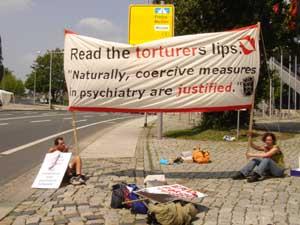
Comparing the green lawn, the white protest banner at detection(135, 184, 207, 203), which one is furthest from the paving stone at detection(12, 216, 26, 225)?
the green lawn

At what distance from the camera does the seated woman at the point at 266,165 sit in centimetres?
962

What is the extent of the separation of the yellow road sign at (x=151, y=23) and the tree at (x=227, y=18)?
2.84 metres

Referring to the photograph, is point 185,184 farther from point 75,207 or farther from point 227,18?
point 227,18

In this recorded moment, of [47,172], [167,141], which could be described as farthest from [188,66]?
[167,141]

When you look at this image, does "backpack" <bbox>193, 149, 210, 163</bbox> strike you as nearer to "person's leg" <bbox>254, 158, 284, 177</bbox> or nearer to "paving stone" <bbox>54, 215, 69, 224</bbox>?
"person's leg" <bbox>254, 158, 284, 177</bbox>

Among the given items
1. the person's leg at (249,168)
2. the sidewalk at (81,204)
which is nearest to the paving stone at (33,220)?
the sidewalk at (81,204)

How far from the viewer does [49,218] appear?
7156 millimetres

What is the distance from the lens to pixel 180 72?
9836 mm

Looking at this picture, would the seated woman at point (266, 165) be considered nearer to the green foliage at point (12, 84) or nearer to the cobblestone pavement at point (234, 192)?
the cobblestone pavement at point (234, 192)

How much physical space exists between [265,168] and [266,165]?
57mm

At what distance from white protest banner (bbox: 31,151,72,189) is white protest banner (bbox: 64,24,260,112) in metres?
1.38

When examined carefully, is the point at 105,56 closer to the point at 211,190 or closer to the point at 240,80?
the point at 240,80

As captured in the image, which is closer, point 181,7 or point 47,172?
point 47,172

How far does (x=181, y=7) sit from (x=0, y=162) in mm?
11328
